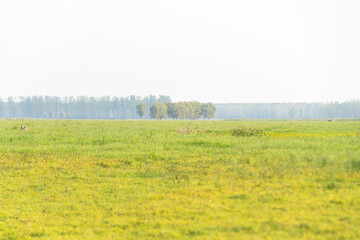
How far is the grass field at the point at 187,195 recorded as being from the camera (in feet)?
29.9

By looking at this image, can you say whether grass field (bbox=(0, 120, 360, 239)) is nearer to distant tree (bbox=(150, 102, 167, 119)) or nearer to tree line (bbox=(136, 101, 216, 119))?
distant tree (bbox=(150, 102, 167, 119))

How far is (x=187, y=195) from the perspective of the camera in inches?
468

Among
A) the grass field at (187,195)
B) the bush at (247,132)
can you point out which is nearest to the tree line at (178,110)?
the bush at (247,132)

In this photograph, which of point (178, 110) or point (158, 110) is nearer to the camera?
point (158, 110)

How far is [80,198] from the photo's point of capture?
12680mm

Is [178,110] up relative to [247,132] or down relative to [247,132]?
up

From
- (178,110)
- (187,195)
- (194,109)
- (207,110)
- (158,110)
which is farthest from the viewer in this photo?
(207,110)

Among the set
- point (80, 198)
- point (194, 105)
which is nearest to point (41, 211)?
point (80, 198)

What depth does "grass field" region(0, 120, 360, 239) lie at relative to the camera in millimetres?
9109

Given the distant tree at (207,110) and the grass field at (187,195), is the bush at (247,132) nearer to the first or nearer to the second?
the grass field at (187,195)

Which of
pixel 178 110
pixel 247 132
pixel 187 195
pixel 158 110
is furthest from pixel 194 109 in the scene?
pixel 187 195

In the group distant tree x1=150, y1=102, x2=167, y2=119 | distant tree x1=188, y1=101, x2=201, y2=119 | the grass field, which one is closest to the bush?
the grass field

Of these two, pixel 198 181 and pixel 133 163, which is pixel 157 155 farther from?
pixel 198 181

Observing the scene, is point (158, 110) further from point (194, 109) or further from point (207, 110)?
point (207, 110)
